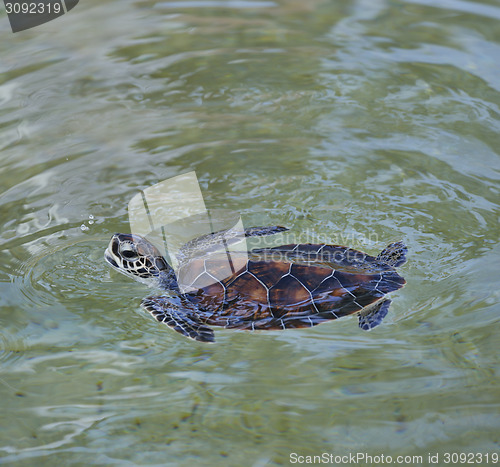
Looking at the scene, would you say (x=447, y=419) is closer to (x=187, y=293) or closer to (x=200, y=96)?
(x=187, y=293)

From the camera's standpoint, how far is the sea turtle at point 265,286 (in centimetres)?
378

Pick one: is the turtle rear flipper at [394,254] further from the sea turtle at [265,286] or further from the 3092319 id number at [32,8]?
the 3092319 id number at [32,8]

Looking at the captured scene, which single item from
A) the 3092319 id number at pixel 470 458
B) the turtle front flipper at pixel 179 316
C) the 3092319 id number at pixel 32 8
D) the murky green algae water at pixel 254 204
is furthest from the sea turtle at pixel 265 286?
the 3092319 id number at pixel 32 8

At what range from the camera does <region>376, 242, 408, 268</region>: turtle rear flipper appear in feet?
13.5

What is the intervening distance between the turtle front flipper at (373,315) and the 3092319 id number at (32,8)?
22.7 ft

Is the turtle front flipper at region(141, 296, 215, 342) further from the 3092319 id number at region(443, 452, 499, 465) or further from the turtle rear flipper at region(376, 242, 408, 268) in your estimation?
the 3092319 id number at region(443, 452, 499, 465)

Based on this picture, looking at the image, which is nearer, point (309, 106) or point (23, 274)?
point (23, 274)

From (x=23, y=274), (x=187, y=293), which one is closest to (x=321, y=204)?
(x=187, y=293)

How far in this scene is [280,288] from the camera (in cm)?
385

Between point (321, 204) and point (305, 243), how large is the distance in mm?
567

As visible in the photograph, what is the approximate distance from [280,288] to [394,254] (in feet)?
3.23

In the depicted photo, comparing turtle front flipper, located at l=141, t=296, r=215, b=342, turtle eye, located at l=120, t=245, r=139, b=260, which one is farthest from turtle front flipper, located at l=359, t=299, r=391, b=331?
turtle eye, located at l=120, t=245, r=139, b=260

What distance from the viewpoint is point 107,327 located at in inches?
146

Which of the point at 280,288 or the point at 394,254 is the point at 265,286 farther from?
the point at 394,254
